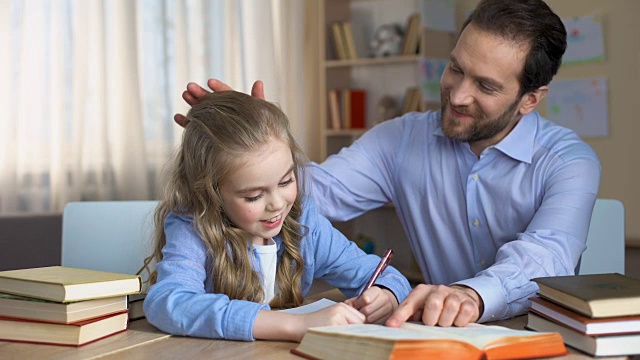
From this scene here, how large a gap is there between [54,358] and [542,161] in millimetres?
1160

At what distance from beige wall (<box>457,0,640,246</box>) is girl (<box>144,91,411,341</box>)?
3032 mm

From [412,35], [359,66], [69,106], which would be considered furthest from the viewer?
[359,66]

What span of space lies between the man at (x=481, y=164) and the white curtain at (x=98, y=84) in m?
1.67

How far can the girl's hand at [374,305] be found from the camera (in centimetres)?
124

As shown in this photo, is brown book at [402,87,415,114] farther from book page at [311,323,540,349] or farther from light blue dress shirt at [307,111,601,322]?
book page at [311,323,540,349]

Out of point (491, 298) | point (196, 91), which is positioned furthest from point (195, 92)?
point (491, 298)

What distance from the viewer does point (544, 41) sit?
188 centimetres

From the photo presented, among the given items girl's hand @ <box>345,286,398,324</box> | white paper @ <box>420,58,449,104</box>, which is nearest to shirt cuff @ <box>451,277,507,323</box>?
girl's hand @ <box>345,286,398,324</box>

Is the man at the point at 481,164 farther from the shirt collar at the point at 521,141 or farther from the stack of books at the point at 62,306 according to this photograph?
the stack of books at the point at 62,306

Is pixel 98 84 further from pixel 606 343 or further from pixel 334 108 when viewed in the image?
pixel 606 343

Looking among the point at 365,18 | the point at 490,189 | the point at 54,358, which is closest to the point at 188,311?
the point at 54,358

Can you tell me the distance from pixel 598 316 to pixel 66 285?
0.70 m

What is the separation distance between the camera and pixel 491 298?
128 cm

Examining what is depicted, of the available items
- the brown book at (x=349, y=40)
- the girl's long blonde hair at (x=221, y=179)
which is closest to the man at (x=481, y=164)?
the girl's long blonde hair at (x=221, y=179)
